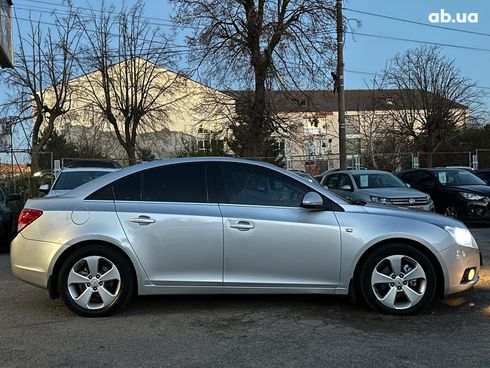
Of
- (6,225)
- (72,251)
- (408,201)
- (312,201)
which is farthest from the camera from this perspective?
(408,201)

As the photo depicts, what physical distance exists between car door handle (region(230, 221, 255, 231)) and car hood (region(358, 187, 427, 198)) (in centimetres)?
726

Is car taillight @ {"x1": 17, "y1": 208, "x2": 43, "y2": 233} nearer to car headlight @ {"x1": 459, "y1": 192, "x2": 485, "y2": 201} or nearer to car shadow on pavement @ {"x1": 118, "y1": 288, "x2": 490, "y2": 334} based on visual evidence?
car shadow on pavement @ {"x1": 118, "y1": 288, "x2": 490, "y2": 334}

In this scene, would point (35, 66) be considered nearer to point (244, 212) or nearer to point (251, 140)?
point (251, 140)

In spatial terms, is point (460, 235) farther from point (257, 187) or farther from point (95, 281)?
point (95, 281)

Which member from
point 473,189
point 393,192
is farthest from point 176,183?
point 473,189

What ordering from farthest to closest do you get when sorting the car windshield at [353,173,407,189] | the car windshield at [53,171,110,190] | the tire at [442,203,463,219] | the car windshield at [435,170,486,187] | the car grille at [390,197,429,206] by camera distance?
the car windshield at [435,170,486,187] → the tire at [442,203,463,219] → the car windshield at [353,173,407,189] → the car grille at [390,197,429,206] → the car windshield at [53,171,110,190]

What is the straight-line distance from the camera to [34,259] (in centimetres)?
538

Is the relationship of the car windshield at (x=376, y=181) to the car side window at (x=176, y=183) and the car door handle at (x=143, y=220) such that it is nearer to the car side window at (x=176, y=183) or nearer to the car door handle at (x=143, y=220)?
the car side window at (x=176, y=183)

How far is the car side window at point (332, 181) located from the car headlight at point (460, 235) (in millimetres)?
8268

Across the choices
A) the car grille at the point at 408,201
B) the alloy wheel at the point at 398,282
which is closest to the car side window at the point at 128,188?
the alloy wheel at the point at 398,282

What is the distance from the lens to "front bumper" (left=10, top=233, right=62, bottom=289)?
5.31 meters

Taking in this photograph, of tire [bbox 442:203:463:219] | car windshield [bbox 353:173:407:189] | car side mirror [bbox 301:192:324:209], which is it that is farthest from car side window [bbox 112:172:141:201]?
tire [bbox 442:203:463:219]

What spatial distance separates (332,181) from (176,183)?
9452 mm

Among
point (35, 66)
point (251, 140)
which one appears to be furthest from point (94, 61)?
point (251, 140)
